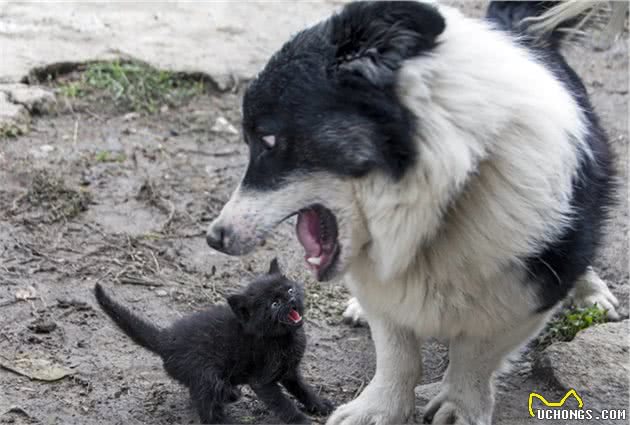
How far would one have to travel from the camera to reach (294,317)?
12.5 feet

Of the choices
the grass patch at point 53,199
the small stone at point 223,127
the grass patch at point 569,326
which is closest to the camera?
the grass patch at point 569,326

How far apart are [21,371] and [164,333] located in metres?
0.64

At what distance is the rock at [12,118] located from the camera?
5.95m

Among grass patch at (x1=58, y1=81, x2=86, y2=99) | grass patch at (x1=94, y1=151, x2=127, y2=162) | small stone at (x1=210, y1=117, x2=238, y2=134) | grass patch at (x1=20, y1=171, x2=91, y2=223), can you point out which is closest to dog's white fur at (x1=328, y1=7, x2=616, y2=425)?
grass patch at (x1=20, y1=171, x2=91, y2=223)

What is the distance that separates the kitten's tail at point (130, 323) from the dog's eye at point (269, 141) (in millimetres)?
996

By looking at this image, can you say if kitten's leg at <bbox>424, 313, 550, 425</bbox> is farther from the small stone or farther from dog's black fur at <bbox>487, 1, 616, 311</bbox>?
the small stone

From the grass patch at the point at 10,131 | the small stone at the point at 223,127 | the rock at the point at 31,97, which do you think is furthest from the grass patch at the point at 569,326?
the rock at the point at 31,97

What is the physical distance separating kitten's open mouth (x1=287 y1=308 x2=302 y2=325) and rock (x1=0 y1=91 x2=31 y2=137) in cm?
284

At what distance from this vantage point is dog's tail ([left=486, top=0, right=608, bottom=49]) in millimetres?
4430

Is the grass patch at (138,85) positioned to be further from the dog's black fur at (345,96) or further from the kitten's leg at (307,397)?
the dog's black fur at (345,96)

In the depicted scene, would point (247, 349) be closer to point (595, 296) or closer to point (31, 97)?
point (595, 296)

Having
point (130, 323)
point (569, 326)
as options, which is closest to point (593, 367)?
point (569, 326)

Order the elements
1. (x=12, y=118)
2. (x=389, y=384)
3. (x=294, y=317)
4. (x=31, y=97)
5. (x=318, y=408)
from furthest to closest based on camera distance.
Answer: (x=31, y=97), (x=12, y=118), (x=318, y=408), (x=389, y=384), (x=294, y=317)

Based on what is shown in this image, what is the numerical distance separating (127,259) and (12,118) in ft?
5.18
